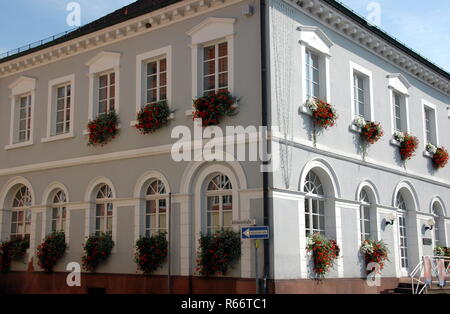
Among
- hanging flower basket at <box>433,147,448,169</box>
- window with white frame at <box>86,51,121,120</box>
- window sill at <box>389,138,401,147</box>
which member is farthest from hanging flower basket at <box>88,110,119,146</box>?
hanging flower basket at <box>433,147,448,169</box>

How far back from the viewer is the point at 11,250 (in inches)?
818

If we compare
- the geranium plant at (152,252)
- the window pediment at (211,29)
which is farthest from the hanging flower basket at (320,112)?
the geranium plant at (152,252)

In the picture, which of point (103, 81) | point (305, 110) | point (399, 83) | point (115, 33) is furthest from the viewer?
point (399, 83)

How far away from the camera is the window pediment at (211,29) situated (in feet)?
53.6

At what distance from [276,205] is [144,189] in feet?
14.3

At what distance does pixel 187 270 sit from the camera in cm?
1622

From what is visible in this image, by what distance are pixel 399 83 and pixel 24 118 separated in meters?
12.5

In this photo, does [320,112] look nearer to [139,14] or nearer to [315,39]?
[315,39]

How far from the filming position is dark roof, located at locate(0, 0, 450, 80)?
17984 millimetres

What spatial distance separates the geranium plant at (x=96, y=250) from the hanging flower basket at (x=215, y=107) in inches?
181

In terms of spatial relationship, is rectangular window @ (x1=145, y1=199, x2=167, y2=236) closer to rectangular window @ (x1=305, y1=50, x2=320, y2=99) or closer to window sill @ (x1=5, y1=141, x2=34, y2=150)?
rectangular window @ (x1=305, y1=50, x2=320, y2=99)

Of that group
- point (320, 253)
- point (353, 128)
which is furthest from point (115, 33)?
point (320, 253)
